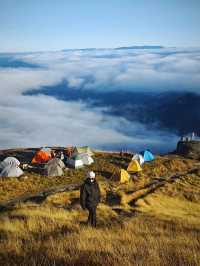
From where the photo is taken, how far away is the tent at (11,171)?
120 ft

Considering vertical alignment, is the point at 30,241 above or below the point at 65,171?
above

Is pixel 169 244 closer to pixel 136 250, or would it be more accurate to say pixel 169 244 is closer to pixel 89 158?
pixel 136 250

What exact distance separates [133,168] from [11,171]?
13.7m

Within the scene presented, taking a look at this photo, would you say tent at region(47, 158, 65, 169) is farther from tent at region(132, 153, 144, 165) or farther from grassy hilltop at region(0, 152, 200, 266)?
grassy hilltop at region(0, 152, 200, 266)

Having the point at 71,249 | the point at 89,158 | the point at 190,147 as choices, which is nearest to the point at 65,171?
the point at 89,158

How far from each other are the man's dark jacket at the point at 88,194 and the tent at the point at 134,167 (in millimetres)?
28670

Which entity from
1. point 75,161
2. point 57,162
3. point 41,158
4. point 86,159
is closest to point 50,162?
point 57,162

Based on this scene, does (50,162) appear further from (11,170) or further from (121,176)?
(121,176)

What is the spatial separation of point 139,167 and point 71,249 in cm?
3385

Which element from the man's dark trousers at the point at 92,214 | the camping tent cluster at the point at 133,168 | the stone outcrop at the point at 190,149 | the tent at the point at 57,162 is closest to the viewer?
the man's dark trousers at the point at 92,214

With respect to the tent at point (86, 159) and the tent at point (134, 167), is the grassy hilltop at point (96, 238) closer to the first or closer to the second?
the tent at point (134, 167)

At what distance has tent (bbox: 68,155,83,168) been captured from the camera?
40928 millimetres

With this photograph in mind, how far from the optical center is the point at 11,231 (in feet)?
37.0

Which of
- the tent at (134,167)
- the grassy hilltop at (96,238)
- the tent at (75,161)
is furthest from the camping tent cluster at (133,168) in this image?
the grassy hilltop at (96,238)
